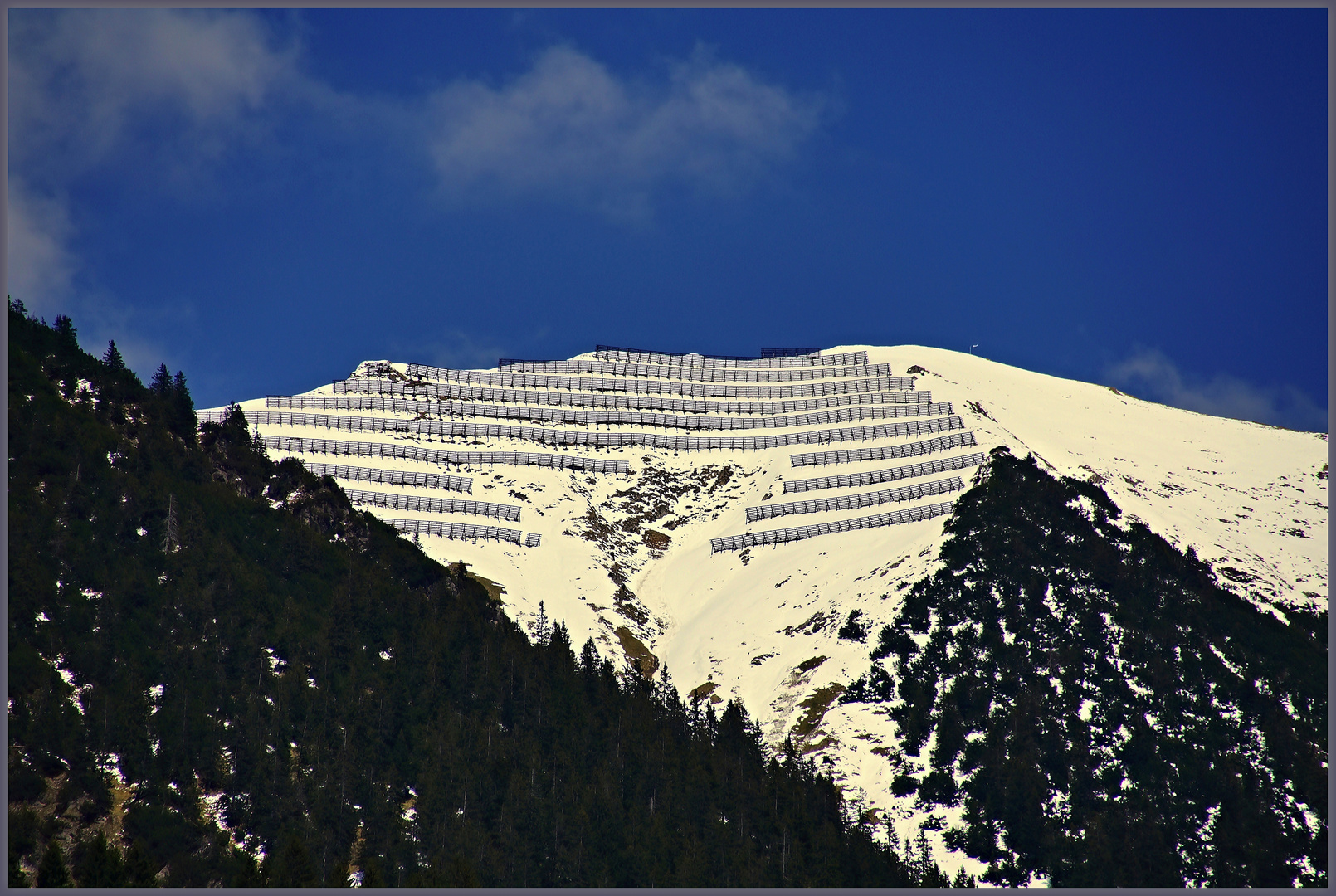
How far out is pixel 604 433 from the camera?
570ft

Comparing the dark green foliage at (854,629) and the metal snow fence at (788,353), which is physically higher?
the metal snow fence at (788,353)

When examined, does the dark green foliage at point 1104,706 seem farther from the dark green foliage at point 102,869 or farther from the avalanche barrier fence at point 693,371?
the dark green foliage at point 102,869

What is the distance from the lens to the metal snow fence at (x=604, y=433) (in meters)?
170

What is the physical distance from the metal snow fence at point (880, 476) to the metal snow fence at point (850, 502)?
9.72 ft

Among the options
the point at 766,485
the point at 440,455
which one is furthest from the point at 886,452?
the point at 440,455

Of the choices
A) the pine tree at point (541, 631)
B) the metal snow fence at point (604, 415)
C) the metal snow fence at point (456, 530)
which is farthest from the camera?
the metal snow fence at point (604, 415)

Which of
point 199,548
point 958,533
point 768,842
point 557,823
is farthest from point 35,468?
point 958,533

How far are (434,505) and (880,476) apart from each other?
48.6 m

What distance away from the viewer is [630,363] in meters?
193

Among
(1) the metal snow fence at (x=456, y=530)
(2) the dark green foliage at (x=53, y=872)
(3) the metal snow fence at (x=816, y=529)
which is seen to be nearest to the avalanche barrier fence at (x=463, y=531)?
(1) the metal snow fence at (x=456, y=530)

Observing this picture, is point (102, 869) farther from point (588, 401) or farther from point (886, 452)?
point (588, 401)

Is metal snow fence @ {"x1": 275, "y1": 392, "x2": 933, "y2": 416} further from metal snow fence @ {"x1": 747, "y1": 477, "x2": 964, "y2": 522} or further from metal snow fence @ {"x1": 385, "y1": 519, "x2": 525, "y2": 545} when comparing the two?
metal snow fence @ {"x1": 385, "y1": 519, "x2": 525, "y2": 545}

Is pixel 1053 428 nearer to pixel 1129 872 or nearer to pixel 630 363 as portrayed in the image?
pixel 630 363

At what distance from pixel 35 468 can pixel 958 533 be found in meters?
81.1
